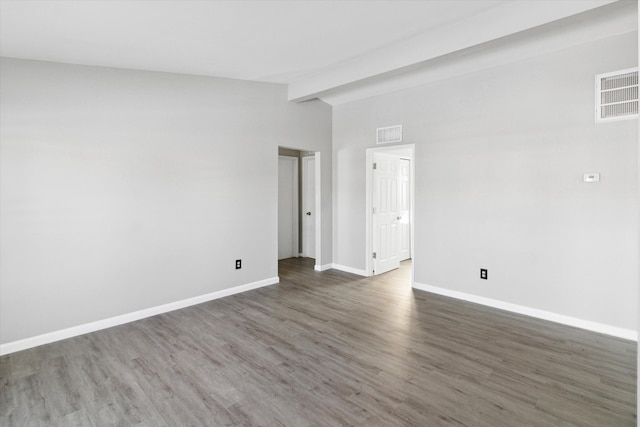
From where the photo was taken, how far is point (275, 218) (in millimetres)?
4902

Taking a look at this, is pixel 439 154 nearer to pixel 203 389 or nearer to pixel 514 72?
pixel 514 72

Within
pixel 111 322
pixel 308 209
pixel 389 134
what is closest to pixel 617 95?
pixel 389 134

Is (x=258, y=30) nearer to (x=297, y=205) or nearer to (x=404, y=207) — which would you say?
(x=297, y=205)

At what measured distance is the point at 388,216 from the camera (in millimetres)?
5684

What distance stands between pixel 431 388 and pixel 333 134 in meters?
4.32

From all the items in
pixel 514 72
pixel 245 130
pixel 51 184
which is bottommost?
pixel 51 184

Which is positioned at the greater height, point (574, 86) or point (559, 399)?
point (574, 86)

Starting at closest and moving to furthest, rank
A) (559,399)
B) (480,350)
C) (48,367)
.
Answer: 1. (559,399)
2. (48,367)
3. (480,350)

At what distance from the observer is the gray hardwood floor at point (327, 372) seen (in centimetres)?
211

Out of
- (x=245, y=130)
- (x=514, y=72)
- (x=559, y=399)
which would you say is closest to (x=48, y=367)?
(x=245, y=130)

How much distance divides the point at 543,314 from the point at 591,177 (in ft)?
4.95

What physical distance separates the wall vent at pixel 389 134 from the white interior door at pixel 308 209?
178cm

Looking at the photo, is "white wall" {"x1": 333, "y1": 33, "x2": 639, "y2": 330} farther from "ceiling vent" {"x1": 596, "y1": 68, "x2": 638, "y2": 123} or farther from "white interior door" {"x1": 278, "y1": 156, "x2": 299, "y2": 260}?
"white interior door" {"x1": 278, "y1": 156, "x2": 299, "y2": 260}

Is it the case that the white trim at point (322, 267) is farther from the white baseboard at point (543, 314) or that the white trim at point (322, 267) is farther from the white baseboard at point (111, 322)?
the white baseboard at point (543, 314)
